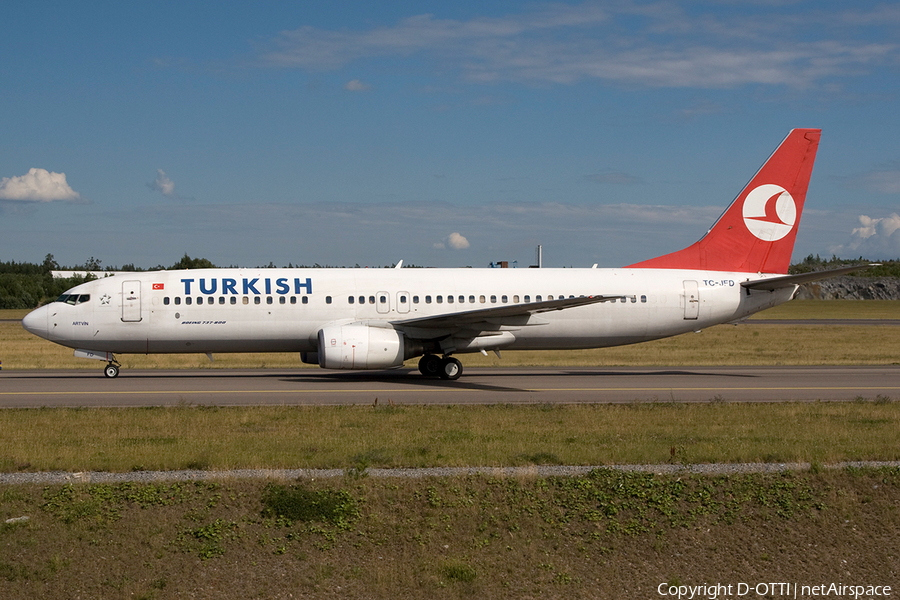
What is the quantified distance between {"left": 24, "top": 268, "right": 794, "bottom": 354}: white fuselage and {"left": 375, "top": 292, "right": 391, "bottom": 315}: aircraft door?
36 millimetres

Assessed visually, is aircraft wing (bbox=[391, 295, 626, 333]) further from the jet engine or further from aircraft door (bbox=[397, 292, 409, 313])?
the jet engine

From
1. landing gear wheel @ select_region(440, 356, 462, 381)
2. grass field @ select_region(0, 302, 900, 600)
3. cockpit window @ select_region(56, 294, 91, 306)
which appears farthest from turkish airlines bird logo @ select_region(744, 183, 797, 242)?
cockpit window @ select_region(56, 294, 91, 306)

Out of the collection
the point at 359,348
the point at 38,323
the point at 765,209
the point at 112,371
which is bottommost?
the point at 112,371

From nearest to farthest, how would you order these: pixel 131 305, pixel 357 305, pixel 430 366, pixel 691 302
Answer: pixel 131 305 → pixel 357 305 → pixel 430 366 → pixel 691 302

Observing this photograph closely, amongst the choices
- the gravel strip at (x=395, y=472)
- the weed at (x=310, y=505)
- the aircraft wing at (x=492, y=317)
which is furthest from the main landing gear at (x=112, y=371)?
the weed at (x=310, y=505)

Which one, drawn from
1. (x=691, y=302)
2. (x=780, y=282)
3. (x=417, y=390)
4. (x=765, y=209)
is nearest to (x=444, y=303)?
(x=417, y=390)

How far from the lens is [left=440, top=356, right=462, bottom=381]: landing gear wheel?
95.7 feet

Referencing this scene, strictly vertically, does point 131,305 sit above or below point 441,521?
above

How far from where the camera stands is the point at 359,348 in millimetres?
26797

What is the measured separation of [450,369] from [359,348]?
12.8ft

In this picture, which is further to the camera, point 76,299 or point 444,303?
point 444,303

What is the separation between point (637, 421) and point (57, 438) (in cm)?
1216

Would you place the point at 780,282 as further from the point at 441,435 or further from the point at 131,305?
the point at 131,305

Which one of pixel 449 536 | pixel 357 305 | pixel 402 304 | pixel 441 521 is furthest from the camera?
pixel 402 304
